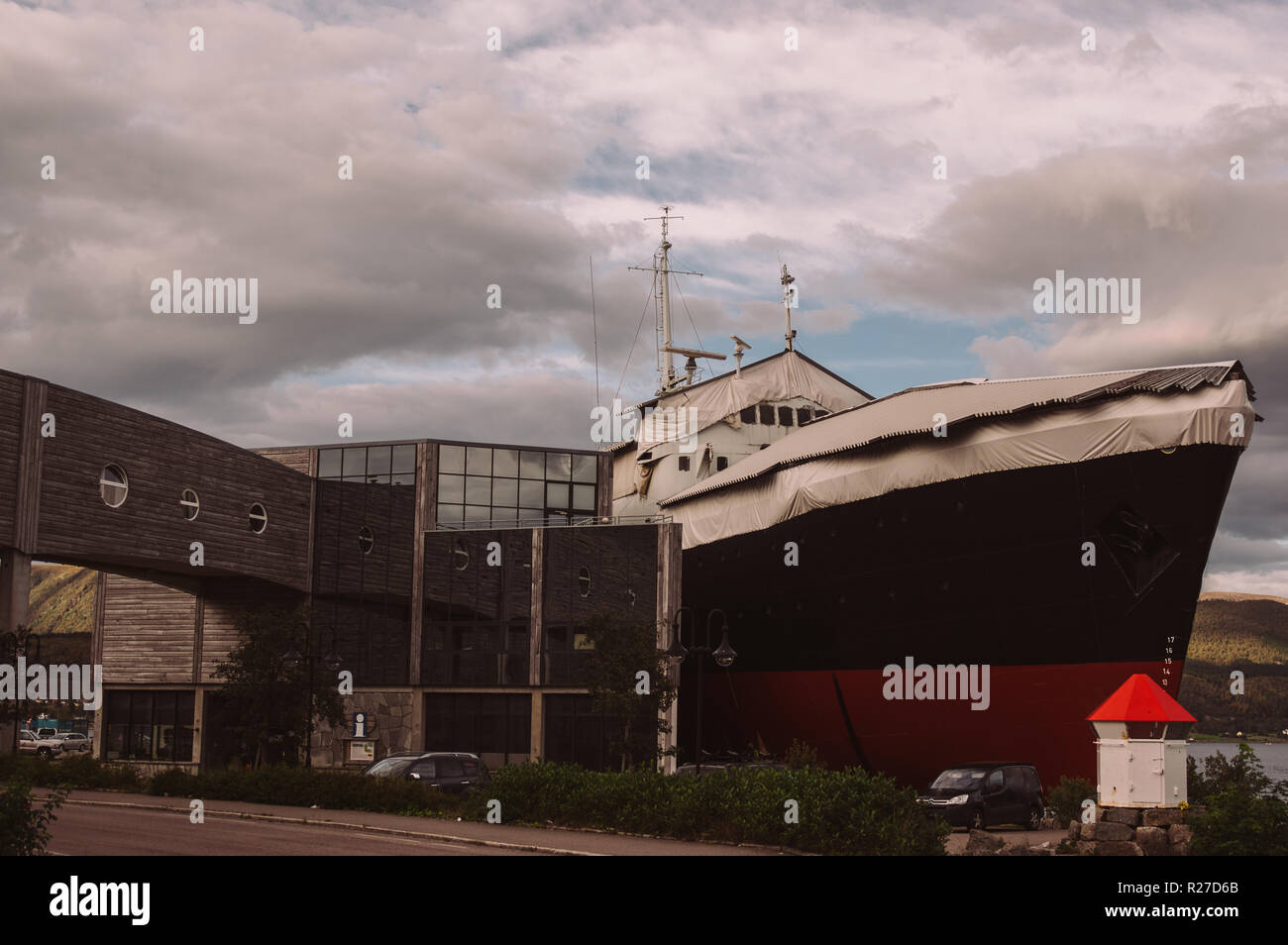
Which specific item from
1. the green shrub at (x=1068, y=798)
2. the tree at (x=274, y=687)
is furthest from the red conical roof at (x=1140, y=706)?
the tree at (x=274, y=687)

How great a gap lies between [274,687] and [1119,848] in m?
26.5

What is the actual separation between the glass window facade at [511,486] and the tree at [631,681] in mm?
13670

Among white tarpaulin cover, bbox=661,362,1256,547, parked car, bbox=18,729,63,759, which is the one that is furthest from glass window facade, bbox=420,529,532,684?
parked car, bbox=18,729,63,759

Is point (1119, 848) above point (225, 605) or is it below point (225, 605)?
below

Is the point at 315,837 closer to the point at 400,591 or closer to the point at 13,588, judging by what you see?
the point at 13,588

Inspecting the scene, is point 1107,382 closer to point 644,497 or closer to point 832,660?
point 832,660

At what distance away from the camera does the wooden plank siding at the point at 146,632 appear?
47.8 m

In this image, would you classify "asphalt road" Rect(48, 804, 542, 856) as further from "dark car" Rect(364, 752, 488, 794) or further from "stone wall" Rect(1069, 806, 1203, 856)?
"stone wall" Rect(1069, 806, 1203, 856)

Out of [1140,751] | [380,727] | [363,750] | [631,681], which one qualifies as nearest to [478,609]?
[380,727]

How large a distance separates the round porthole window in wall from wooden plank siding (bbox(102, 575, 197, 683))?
12624 mm

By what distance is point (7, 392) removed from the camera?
1271 inches

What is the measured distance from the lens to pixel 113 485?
35688 millimetres
